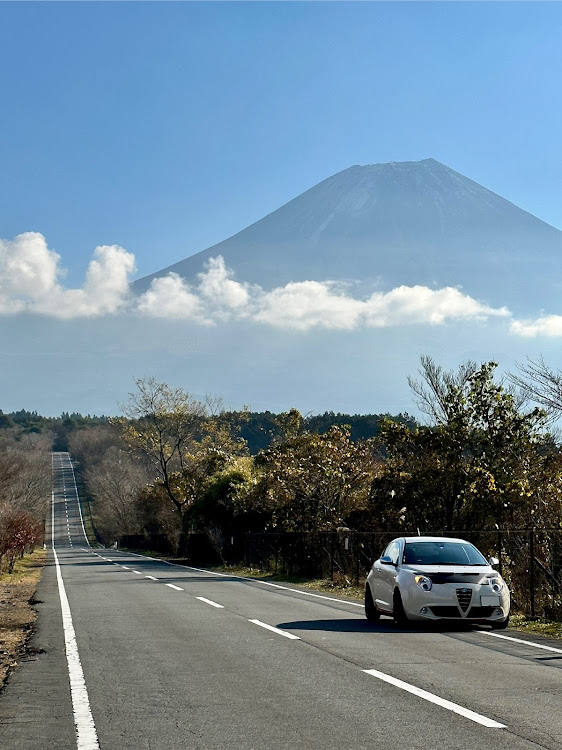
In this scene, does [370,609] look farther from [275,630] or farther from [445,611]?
[275,630]

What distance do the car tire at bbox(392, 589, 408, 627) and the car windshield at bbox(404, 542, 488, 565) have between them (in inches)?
28.5

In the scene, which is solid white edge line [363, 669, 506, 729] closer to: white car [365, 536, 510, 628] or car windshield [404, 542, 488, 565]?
white car [365, 536, 510, 628]

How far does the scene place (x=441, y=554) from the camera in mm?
15953

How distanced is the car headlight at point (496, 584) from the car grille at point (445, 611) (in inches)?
30.0

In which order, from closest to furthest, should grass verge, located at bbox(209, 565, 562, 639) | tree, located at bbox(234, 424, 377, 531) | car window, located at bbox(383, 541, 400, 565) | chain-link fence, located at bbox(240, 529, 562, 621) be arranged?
grass verge, located at bbox(209, 565, 562, 639), car window, located at bbox(383, 541, 400, 565), chain-link fence, located at bbox(240, 529, 562, 621), tree, located at bbox(234, 424, 377, 531)

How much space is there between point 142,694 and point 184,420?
60649mm

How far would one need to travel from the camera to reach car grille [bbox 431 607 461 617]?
48.1ft

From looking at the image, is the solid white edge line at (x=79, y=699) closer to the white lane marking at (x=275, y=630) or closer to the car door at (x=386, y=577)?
the white lane marking at (x=275, y=630)

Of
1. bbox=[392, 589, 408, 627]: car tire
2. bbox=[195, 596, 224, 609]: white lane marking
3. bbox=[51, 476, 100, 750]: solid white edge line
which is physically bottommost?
bbox=[51, 476, 100, 750]: solid white edge line

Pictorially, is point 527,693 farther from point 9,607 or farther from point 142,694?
point 9,607

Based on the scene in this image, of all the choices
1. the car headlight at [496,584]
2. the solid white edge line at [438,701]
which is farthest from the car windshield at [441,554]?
the solid white edge line at [438,701]

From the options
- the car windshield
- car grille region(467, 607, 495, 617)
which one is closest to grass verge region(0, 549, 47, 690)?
the car windshield

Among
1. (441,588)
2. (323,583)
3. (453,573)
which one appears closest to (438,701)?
(441,588)

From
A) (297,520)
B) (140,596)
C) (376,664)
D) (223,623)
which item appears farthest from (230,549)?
(376,664)
